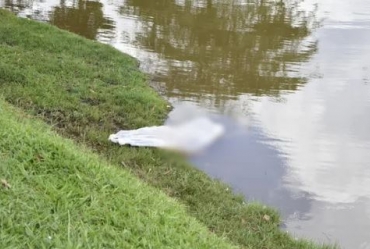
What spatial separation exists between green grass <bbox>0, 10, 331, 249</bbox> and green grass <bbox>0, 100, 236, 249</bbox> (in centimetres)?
99

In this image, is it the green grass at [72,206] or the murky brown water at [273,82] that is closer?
the green grass at [72,206]

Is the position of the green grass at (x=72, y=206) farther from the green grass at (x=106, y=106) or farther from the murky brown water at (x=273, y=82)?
the murky brown water at (x=273, y=82)

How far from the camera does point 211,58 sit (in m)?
9.47

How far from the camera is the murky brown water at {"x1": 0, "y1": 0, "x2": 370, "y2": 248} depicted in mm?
5562

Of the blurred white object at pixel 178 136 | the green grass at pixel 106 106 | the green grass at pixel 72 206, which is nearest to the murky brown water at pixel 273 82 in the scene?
the blurred white object at pixel 178 136

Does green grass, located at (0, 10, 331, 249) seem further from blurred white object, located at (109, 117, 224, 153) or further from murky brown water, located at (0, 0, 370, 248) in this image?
murky brown water, located at (0, 0, 370, 248)

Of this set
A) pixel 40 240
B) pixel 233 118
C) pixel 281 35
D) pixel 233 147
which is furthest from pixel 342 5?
pixel 40 240

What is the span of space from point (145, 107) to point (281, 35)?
17.0 feet

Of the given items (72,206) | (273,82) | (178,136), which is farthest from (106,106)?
(72,206)

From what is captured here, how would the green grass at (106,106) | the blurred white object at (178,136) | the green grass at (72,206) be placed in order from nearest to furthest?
1. the green grass at (72,206)
2. the green grass at (106,106)
3. the blurred white object at (178,136)

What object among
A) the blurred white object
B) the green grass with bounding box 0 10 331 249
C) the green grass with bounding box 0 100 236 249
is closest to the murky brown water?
the blurred white object

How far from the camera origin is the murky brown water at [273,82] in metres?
5.56

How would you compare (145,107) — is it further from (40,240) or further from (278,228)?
(40,240)

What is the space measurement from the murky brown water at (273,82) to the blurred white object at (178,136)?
16cm
